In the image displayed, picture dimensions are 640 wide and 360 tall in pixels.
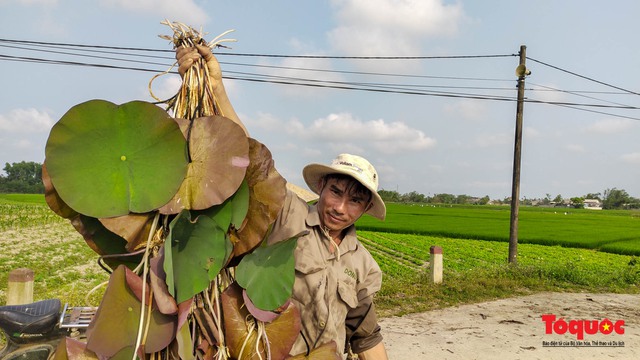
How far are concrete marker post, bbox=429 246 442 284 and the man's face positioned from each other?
5.52m

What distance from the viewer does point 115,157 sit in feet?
3.06

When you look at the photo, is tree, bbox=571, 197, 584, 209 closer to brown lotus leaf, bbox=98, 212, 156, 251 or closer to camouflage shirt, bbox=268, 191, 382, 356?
camouflage shirt, bbox=268, 191, 382, 356

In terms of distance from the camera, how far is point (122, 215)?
3.04 feet

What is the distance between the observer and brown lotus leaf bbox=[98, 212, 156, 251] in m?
0.92

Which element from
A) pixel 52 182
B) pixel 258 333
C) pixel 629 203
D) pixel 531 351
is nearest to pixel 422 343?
pixel 531 351

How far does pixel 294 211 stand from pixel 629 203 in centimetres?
10673

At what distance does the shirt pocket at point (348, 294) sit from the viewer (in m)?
1.64

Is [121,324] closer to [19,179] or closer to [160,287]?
[160,287]

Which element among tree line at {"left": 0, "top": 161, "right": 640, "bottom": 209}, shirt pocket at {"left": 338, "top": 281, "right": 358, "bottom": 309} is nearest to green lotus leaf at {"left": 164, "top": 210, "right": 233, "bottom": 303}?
shirt pocket at {"left": 338, "top": 281, "right": 358, "bottom": 309}

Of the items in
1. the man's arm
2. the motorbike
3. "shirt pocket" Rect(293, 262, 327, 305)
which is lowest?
the motorbike

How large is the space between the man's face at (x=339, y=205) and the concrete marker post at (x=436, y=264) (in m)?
5.52

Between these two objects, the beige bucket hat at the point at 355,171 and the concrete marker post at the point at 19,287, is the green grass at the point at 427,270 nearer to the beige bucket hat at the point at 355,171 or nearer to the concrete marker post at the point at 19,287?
the concrete marker post at the point at 19,287

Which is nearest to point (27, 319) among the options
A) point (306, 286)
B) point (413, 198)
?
point (306, 286)

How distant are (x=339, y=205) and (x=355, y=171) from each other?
0.13 metres
